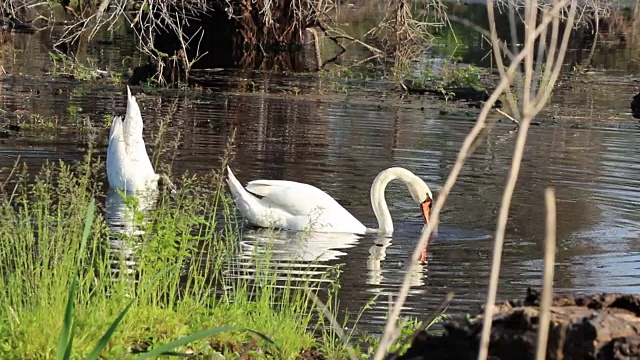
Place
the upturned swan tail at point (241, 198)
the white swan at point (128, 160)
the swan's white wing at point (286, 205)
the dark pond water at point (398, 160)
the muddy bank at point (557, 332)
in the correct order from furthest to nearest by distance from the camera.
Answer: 1. the white swan at point (128, 160)
2. the upturned swan tail at point (241, 198)
3. the swan's white wing at point (286, 205)
4. the dark pond water at point (398, 160)
5. the muddy bank at point (557, 332)

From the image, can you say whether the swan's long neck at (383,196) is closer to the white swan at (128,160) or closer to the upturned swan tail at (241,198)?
the upturned swan tail at (241,198)

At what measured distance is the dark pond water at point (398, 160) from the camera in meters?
9.58

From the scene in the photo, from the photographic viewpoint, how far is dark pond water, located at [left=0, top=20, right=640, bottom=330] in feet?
31.4

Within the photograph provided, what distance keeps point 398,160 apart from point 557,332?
10919 millimetres

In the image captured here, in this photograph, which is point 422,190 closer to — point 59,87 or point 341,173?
point 341,173

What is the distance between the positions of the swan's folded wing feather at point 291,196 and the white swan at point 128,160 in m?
1.60

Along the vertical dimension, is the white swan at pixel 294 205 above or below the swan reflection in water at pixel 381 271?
above

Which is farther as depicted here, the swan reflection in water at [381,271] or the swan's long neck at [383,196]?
the swan's long neck at [383,196]

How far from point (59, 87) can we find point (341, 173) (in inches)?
345

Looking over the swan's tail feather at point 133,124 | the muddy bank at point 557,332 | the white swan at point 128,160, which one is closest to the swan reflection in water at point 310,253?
the white swan at point 128,160

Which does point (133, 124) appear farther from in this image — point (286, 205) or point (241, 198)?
point (286, 205)

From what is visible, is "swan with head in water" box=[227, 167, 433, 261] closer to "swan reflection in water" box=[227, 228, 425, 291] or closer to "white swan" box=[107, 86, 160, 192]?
"swan reflection in water" box=[227, 228, 425, 291]

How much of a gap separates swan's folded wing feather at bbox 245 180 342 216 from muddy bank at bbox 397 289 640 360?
691cm

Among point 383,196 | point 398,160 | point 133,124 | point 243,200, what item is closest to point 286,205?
point 243,200
